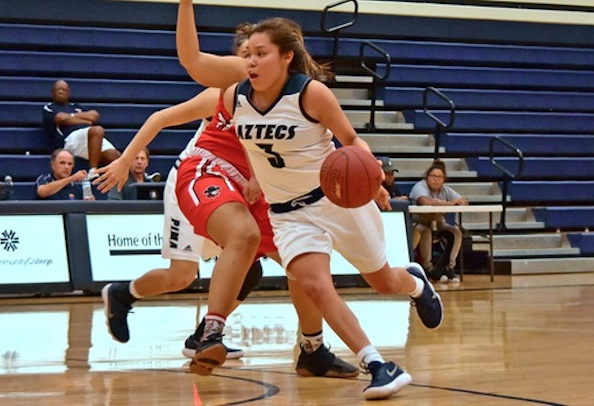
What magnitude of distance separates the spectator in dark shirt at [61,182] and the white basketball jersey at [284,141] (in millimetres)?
5890

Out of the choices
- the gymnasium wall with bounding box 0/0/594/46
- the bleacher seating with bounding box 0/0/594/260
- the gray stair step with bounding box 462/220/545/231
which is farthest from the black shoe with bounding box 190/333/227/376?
the gymnasium wall with bounding box 0/0/594/46

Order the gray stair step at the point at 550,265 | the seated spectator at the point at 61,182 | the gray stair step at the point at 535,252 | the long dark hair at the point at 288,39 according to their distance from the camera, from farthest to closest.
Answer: the gray stair step at the point at 535,252 → the gray stair step at the point at 550,265 → the seated spectator at the point at 61,182 → the long dark hair at the point at 288,39

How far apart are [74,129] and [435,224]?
416cm

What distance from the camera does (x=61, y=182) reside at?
1003cm

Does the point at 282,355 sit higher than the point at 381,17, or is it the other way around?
the point at 381,17

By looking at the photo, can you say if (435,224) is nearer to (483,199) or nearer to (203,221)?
(483,199)

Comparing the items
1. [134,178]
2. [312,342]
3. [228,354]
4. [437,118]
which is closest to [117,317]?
[228,354]

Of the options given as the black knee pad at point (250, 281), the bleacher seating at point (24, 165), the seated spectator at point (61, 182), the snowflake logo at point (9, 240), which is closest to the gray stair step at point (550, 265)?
the seated spectator at point (61, 182)

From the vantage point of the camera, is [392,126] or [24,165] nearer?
[24,165]

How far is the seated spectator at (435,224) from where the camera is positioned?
11531 millimetres

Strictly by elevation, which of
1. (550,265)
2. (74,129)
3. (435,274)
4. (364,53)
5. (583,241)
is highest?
(364,53)

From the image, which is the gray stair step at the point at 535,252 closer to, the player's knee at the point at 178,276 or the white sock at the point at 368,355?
the player's knee at the point at 178,276

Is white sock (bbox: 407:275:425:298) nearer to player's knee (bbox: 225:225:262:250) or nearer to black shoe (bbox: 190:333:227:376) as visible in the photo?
player's knee (bbox: 225:225:262:250)

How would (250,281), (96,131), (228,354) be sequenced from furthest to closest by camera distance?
(96,131) → (250,281) → (228,354)
